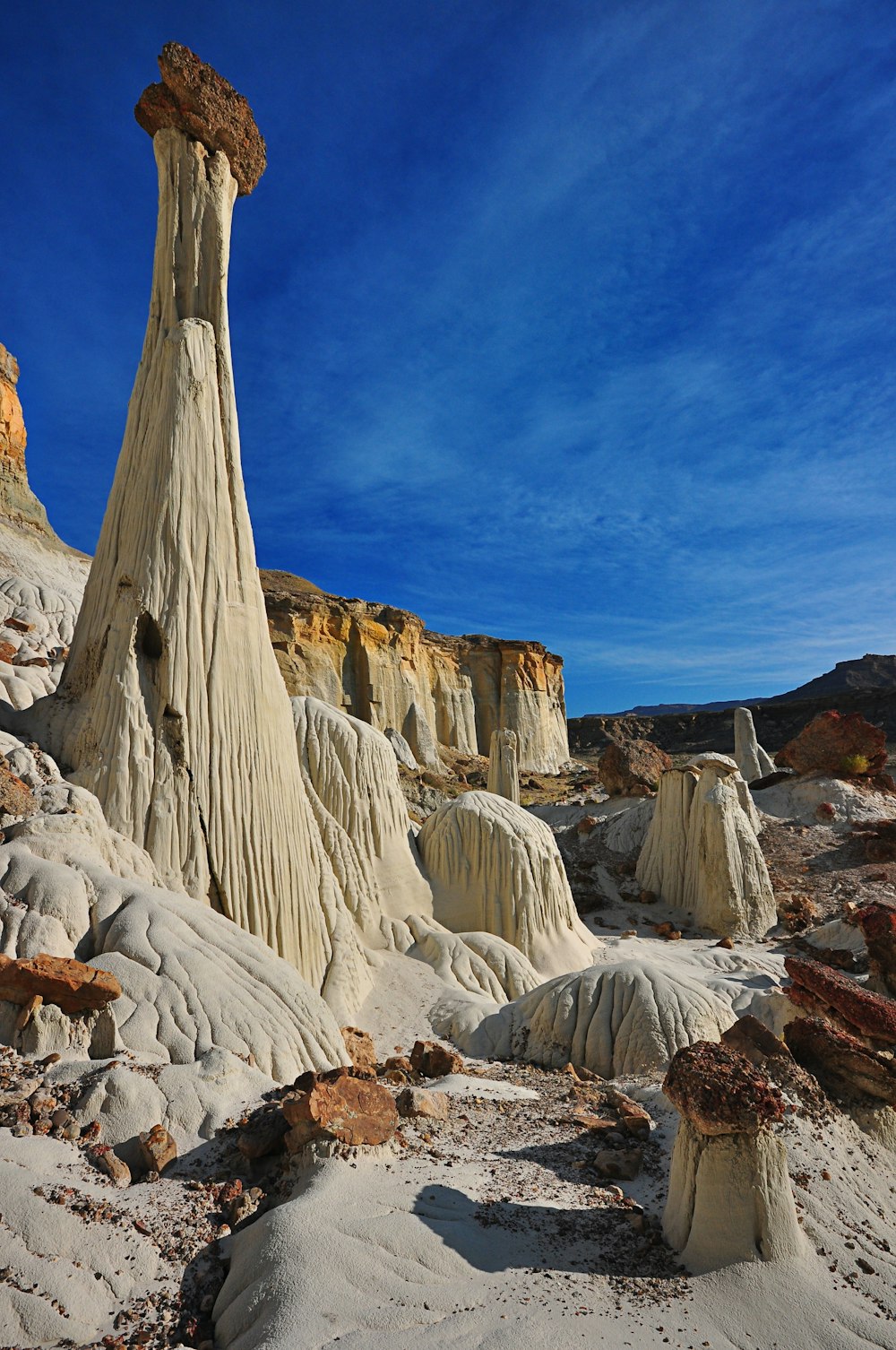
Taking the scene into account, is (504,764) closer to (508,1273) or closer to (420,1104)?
(420,1104)

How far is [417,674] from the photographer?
4672 cm

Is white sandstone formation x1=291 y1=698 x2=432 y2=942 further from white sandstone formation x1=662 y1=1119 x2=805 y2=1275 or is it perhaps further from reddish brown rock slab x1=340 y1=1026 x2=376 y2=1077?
white sandstone formation x1=662 y1=1119 x2=805 y2=1275

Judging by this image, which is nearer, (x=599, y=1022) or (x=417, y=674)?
(x=599, y=1022)

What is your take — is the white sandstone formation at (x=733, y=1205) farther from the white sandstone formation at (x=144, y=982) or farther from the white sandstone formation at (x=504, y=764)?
the white sandstone formation at (x=504, y=764)

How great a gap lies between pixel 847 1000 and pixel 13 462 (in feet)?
106

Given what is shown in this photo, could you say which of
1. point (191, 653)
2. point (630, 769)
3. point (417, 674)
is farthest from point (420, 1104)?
point (417, 674)

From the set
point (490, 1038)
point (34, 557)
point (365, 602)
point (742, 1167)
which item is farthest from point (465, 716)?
point (742, 1167)

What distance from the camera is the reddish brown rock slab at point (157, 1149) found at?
424cm

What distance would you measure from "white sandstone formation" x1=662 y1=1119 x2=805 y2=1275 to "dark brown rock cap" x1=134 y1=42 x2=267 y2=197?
1187 centimetres

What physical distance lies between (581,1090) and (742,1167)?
11.1 feet

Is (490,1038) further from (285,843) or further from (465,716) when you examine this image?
(465,716)

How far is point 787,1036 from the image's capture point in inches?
249

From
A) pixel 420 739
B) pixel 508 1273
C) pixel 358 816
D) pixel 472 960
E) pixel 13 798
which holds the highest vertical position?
pixel 420 739

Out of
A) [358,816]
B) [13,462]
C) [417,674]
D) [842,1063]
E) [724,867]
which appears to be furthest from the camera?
[417,674]
